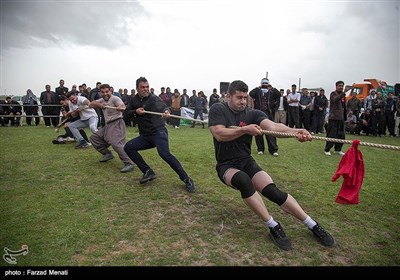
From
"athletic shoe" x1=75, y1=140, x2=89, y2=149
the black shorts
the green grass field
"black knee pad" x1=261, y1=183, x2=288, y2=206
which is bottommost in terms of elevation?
the green grass field

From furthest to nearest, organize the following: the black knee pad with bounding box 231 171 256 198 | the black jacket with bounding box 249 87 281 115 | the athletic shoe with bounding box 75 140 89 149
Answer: the athletic shoe with bounding box 75 140 89 149
the black jacket with bounding box 249 87 281 115
the black knee pad with bounding box 231 171 256 198

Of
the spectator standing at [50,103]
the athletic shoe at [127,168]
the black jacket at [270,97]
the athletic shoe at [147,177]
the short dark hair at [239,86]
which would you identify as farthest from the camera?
the spectator standing at [50,103]

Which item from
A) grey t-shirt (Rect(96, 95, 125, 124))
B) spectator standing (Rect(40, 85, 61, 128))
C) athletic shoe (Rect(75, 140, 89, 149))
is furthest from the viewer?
spectator standing (Rect(40, 85, 61, 128))

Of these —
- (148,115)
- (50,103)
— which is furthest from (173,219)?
(50,103)

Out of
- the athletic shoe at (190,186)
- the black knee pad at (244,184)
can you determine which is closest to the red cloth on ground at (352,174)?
the black knee pad at (244,184)

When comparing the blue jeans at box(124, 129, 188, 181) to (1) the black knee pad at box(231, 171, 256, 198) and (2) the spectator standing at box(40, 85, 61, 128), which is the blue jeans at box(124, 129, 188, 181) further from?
(2) the spectator standing at box(40, 85, 61, 128)

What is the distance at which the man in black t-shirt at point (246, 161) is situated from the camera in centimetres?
313

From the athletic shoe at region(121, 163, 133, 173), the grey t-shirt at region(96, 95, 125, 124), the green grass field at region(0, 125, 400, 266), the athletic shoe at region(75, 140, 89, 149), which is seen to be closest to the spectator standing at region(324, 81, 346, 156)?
the green grass field at region(0, 125, 400, 266)

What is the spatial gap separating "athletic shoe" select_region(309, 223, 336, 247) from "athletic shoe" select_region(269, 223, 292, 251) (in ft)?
1.23

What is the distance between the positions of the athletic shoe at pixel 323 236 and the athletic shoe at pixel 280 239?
37cm

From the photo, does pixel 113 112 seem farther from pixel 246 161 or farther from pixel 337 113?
pixel 337 113

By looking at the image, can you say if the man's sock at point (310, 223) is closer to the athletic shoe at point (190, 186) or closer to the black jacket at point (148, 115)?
the athletic shoe at point (190, 186)

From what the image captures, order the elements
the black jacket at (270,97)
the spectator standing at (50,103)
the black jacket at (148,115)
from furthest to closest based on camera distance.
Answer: the spectator standing at (50,103), the black jacket at (270,97), the black jacket at (148,115)

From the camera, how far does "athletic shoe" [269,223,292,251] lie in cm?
299
